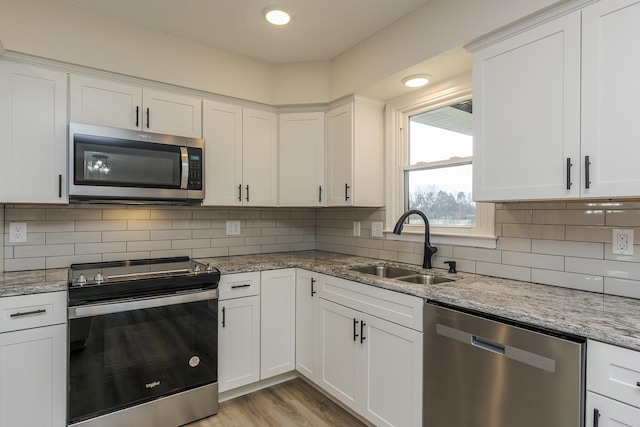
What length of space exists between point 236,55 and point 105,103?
1.05 m

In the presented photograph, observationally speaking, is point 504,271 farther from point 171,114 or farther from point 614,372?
point 171,114

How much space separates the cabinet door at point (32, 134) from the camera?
1.92m

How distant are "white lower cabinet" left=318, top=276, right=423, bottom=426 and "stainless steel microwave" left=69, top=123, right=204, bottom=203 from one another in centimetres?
122

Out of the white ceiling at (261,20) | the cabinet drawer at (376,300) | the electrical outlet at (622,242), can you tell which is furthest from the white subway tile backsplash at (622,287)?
the white ceiling at (261,20)

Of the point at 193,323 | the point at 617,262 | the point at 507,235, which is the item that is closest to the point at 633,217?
the point at 617,262

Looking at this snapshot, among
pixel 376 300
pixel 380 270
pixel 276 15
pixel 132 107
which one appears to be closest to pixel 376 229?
pixel 380 270

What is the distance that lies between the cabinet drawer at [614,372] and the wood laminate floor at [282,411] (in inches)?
56.4

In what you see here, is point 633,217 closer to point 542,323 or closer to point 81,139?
point 542,323

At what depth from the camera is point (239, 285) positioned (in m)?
2.38

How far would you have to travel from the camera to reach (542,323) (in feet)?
4.00

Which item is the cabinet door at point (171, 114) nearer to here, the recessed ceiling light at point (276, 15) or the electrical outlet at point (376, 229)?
the recessed ceiling light at point (276, 15)

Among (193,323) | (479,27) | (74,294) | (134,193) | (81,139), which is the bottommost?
(193,323)

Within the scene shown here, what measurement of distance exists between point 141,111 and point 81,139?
1.41 feet

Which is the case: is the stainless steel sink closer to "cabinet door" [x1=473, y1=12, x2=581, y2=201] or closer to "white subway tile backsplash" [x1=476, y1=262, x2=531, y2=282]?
"white subway tile backsplash" [x1=476, y1=262, x2=531, y2=282]
